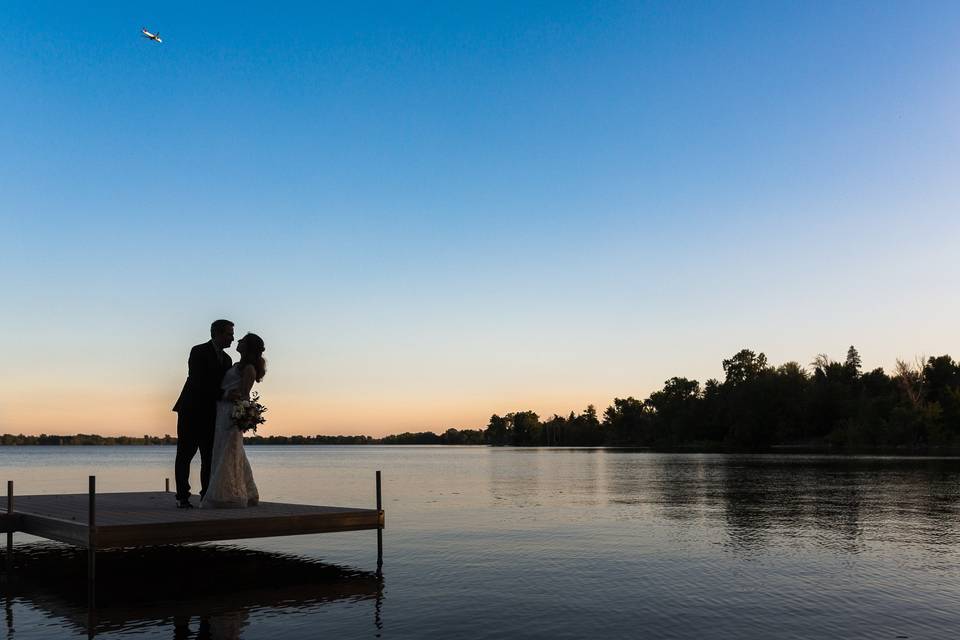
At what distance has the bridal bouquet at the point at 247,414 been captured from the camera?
59.3ft

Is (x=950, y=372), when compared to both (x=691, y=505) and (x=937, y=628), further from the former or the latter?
(x=937, y=628)

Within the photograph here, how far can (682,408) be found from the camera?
624ft

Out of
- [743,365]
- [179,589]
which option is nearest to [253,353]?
[179,589]

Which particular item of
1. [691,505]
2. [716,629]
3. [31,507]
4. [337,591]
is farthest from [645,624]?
[691,505]

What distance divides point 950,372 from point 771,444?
112 feet

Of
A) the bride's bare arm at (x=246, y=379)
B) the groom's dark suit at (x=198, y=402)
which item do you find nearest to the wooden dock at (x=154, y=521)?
the groom's dark suit at (x=198, y=402)

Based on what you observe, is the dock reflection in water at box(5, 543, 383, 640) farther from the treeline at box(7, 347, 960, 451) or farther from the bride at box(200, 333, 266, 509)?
the treeline at box(7, 347, 960, 451)

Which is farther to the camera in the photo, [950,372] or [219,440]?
[950,372]

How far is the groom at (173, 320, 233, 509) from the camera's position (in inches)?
723

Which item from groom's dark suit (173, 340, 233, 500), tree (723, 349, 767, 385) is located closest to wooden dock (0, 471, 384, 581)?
groom's dark suit (173, 340, 233, 500)

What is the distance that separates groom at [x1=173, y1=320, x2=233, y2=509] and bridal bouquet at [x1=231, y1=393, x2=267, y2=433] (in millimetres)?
786

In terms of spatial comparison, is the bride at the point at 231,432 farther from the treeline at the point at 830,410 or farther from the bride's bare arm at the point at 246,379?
the treeline at the point at 830,410

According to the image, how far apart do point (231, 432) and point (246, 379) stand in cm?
127

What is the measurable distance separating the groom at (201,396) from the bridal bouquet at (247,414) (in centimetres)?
79
